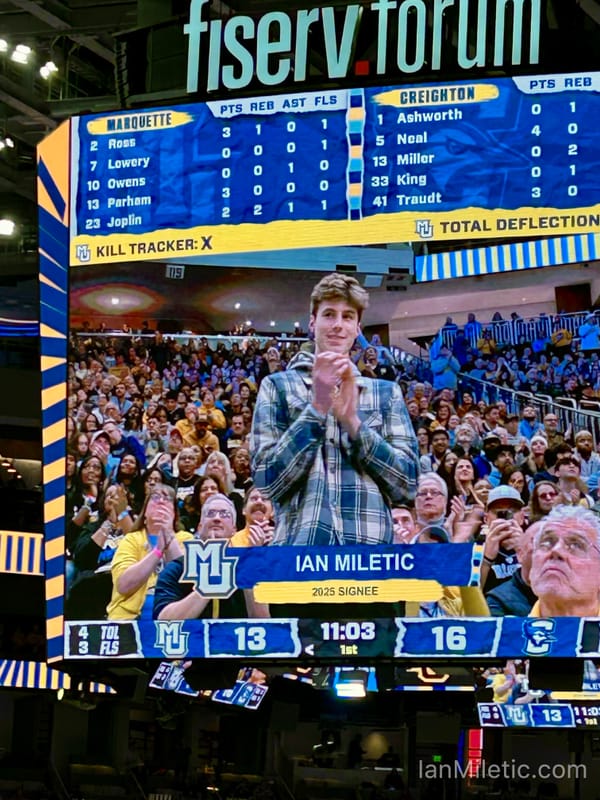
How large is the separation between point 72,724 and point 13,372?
6180 mm

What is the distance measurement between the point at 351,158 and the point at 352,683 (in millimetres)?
4508

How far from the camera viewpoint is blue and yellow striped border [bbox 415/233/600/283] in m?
10.8

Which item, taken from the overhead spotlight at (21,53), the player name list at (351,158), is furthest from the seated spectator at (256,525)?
the overhead spotlight at (21,53)

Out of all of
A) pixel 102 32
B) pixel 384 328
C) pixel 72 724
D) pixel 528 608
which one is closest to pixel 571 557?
pixel 528 608

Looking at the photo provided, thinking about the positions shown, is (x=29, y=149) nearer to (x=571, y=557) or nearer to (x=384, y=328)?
(x=384, y=328)

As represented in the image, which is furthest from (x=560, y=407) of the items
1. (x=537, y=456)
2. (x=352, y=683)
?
(x=352, y=683)

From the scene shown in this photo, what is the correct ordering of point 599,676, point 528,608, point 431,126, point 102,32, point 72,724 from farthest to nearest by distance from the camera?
point 72,724 → point 102,32 → point 599,676 → point 431,126 → point 528,608

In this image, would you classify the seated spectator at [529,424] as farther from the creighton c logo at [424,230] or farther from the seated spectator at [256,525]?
the seated spectator at [256,525]

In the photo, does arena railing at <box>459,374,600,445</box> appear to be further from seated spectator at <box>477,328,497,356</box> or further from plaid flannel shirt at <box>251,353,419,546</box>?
plaid flannel shirt at <box>251,353,419,546</box>

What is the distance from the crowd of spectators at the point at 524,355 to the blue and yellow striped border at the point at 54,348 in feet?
10.1

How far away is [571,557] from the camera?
1030cm

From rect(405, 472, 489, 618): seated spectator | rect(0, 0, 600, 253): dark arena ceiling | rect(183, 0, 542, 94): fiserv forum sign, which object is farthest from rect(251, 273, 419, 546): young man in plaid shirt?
rect(0, 0, 600, 253): dark arena ceiling

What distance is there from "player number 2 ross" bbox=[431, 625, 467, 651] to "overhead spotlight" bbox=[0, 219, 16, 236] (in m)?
16.8

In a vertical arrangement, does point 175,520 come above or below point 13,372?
below
